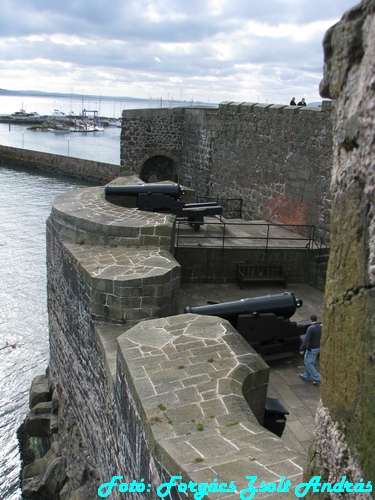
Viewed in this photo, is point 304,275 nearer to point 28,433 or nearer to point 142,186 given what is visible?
point 142,186

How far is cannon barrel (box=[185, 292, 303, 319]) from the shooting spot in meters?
6.96

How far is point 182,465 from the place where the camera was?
139 inches

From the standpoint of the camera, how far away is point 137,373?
189 inches

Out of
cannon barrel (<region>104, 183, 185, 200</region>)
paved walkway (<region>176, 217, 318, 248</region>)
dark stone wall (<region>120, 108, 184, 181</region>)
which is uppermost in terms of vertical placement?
dark stone wall (<region>120, 108, 184, 181</region>)

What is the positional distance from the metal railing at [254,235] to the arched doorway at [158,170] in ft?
20.1

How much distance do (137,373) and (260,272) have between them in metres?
6.24

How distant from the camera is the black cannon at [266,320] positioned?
7.00 metres

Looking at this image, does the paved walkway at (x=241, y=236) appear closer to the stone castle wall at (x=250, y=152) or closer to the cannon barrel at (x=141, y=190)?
the stone castle wall at (x=250, y=152)

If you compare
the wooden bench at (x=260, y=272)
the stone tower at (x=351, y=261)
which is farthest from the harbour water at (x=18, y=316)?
the stone tower at (x=351, y=261)

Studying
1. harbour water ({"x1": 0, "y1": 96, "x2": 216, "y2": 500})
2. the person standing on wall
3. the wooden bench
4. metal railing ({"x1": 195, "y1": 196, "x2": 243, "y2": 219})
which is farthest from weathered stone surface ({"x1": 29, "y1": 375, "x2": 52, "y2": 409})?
metal railing ({"x1": 195, "y1": 196, "x2": 243, "y2": 219})

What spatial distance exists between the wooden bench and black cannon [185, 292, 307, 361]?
285 cm

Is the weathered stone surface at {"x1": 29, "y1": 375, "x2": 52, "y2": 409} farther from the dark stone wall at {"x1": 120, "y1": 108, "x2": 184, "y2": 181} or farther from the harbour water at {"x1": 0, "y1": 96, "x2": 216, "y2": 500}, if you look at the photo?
the dark stone wall at {"x1": 120, "y1": 108, "x2": 184, "y2": 181}

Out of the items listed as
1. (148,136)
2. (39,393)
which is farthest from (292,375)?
(148,136)

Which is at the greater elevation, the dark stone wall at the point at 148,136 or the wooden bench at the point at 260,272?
the dark stone wall at the point at 148,136
